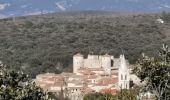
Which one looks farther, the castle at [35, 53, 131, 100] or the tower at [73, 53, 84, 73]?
the tower at [73, 53, 84, 73]

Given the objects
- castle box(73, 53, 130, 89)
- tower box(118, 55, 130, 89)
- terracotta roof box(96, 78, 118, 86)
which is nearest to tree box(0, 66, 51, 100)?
tower box(118, 55, 130, 89)

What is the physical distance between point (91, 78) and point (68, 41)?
1488 inches

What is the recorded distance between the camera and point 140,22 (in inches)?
5438

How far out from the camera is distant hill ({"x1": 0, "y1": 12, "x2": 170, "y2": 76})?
8944 centimetres

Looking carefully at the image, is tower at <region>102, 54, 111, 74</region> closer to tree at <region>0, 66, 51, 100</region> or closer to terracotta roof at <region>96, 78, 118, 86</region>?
terracotta roof at <region>96, 78, 118, 86</region>

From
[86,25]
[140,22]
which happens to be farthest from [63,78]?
[140,22]

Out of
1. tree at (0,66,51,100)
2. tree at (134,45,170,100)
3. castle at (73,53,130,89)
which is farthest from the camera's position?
castle at (73,53,130,89)

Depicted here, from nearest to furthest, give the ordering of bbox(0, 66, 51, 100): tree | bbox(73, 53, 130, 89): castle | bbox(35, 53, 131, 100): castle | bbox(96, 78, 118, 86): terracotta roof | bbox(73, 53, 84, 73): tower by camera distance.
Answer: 1. bbox(0, 66, 51, 100): tree
2. bbox(35, 53, 131, 100): castle
3. bbox(96, 78, 118, 86): terracotta roof
4. bbox(73, 53, 130, 89): castle
5. bbox(73, 53, 84, 73): tower

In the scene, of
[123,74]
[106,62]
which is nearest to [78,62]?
[106,62]

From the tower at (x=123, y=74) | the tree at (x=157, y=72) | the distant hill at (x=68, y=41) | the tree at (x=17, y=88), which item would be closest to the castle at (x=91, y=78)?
the tower at (x=123, y=74)

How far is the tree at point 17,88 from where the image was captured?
19.1 meters

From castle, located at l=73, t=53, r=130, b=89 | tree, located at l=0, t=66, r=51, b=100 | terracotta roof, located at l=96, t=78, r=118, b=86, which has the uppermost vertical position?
tree, located at l=0, t=66, r=51, b=100

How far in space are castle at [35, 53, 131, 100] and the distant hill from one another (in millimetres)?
6210

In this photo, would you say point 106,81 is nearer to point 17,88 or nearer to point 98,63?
point 98,63
